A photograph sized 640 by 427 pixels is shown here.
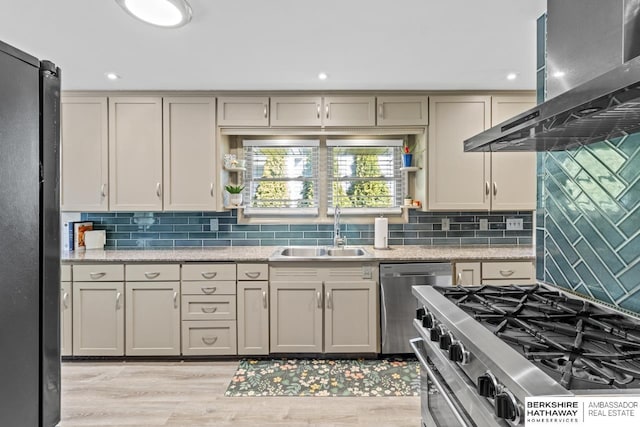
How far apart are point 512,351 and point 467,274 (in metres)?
2.22

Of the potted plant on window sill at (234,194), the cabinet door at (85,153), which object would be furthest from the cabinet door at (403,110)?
the cabinet door at (85,153)

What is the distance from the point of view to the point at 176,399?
2.52 metres

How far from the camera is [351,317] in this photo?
3.11m

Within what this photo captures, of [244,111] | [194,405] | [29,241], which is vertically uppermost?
[244,111]

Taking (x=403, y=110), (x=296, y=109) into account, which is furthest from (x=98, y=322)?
(x=403, y=110)

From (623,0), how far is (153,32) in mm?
2267

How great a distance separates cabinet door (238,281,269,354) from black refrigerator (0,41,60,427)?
2.14 metres

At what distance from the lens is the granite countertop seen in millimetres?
3070

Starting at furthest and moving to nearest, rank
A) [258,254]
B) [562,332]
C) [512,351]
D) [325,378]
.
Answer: [258,254] < [325,378] < [562,332] < [512,351]

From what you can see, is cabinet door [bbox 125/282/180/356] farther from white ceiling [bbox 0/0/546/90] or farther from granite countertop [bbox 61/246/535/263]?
white ceiling [bbox 0/0/546/90]

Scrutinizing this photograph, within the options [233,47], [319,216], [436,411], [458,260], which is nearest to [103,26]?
[233,47]

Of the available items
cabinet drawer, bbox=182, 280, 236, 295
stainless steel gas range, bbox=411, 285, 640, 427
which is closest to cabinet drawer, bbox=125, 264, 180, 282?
cabinet drawer, bbox=182, 280, 236, 295

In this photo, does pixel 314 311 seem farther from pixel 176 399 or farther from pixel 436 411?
pixel 436 411

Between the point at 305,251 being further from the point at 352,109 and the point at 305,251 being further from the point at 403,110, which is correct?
the point at 403,110
